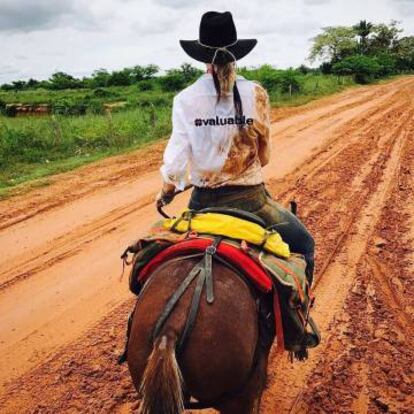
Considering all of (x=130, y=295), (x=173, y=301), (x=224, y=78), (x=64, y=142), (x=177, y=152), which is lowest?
(x=130, y=295)

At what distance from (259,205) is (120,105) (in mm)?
25710

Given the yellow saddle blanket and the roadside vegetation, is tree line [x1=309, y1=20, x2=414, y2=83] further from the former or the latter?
the yellow saddle blanket

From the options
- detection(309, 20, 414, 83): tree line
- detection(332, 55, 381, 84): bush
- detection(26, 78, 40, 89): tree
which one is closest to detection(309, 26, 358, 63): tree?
detection(309, 20, 414, 83): tree line

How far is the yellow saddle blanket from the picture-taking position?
2.45 m

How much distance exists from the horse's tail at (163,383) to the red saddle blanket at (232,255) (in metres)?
0.57

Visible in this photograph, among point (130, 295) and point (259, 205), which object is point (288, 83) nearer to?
point (130, 295)

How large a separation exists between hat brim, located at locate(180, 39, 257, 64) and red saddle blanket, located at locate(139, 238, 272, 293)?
3.29ft

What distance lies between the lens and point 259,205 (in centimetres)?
284

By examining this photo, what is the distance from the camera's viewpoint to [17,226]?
692 centimetres

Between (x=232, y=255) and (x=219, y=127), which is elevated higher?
(x=219, y=127)

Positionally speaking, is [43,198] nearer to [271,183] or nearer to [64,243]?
[64,243]

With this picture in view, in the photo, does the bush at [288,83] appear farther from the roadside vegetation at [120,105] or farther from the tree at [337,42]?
the tree at [337,42]

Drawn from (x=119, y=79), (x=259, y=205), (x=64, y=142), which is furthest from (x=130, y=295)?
Result: (x=119, y=79)

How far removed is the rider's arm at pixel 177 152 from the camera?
255 centimetres
